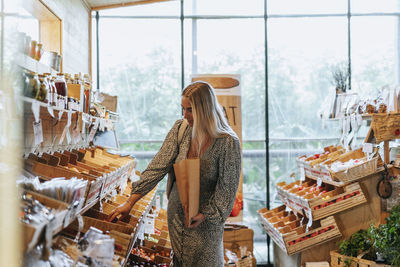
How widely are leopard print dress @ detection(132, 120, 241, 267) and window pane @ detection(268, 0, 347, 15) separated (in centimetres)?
400

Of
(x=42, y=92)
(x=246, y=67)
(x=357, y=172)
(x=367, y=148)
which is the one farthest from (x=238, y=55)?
(x=42, y=92)

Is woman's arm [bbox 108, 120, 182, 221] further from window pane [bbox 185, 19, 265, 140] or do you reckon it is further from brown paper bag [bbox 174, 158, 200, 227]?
window pane [bbox 185, 19, 265, 140]

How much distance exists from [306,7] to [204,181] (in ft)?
14.1

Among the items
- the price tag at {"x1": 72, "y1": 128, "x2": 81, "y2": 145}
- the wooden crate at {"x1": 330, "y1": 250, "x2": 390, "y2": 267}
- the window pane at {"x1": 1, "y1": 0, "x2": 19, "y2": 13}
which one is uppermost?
the window pane at {"x1": 1, "y1": 0, "x2": 19, "y2": 13}

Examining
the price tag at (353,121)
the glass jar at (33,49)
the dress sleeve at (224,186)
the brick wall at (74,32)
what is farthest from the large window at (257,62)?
the dress sleeve at (224,186)

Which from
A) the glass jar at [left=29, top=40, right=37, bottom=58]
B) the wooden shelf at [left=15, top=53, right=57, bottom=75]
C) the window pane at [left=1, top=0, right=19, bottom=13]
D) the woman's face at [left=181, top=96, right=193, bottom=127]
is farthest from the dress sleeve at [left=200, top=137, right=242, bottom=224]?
the window pane at [left=1, top=0, right=19, bottom=13]

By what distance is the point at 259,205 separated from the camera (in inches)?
234

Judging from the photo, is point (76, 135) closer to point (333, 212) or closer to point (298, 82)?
point (333, 212)

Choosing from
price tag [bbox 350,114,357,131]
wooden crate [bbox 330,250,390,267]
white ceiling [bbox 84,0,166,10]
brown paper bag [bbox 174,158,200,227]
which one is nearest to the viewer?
brown paper bag [bbox 174,158,200,227]

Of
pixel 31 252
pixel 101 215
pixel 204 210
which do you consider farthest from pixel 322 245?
pixel 31 252

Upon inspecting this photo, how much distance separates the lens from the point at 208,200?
2.53 meters

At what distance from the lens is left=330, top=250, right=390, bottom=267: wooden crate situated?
12.3ft

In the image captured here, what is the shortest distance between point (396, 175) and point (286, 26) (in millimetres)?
2766

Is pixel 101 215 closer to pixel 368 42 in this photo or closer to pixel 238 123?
pixel 238 123
